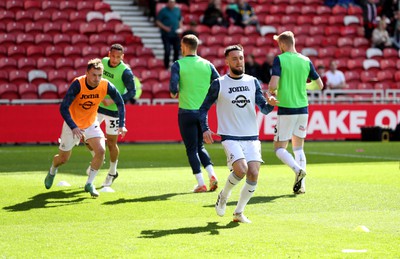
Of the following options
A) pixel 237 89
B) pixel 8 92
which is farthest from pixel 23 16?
pixel 237 89

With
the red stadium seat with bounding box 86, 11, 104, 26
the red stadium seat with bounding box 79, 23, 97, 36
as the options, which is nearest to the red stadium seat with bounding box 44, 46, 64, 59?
the red stadium seat with bounding box 79, 23, 97, 36

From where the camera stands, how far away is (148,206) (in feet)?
42.5

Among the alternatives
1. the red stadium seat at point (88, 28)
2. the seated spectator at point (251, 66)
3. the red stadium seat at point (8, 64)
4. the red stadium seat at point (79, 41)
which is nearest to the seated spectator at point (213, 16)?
the red stadium seat at point (88, 28)

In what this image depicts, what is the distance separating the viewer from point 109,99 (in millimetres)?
15703

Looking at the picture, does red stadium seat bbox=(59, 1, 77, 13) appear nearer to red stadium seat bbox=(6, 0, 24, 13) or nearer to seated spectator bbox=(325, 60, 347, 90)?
red stadium seat bbox=(6, 0, 24, 13)

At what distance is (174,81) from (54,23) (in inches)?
690

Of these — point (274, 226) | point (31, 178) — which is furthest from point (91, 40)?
point (274, 226)

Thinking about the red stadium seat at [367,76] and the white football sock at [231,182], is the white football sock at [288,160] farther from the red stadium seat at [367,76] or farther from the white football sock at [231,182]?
the red stadium seat at [367,76]

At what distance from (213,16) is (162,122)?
7007 mm

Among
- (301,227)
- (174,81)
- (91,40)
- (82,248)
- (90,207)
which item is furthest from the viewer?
(91,40)

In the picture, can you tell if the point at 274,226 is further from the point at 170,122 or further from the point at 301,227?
the point at 170,122

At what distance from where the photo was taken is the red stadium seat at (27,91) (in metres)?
28.5

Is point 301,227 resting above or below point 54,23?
below

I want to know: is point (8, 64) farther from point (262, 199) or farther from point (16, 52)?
point (262, 199)
